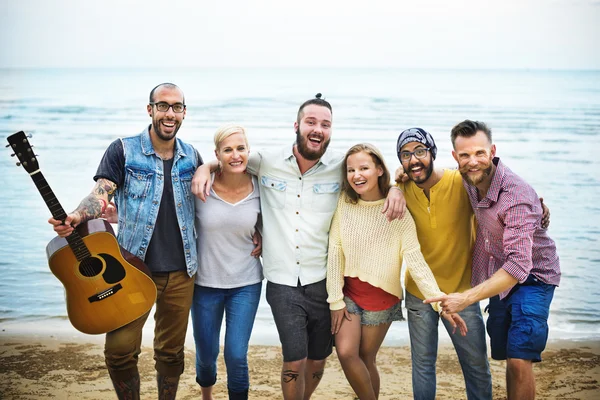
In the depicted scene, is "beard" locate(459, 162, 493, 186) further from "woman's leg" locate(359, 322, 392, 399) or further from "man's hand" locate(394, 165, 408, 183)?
"woman's leg" locate(359, 322, 392, 399)

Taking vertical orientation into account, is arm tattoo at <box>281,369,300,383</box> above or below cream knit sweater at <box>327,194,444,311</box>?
below

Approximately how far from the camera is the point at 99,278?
12.2ft

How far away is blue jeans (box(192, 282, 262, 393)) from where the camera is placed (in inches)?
157

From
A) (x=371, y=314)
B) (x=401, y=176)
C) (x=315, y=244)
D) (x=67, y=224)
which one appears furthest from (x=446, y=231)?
(x=67, y=224)

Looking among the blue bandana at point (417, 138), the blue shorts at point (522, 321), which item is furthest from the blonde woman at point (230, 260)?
the blue shorts at point (522, 321)

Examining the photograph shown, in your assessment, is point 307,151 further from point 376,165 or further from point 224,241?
point 224,241

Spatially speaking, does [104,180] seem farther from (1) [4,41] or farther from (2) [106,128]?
(1) [4,41]

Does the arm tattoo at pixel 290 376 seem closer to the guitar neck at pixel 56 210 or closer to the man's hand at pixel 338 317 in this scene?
the man's hand at pixel 338 317

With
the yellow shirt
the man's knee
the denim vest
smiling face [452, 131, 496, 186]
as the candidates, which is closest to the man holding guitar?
the denim vest

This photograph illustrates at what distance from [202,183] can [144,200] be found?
38 centimetres

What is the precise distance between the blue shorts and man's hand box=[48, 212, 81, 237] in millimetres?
2557

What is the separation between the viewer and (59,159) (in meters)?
16.2

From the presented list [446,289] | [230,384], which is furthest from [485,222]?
[230,384]

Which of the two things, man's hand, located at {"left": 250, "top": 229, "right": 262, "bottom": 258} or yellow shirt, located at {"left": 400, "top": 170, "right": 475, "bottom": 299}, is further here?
man's hand, located at {"left": 250, "top": 229, "right": 262, "bottom": 258}
